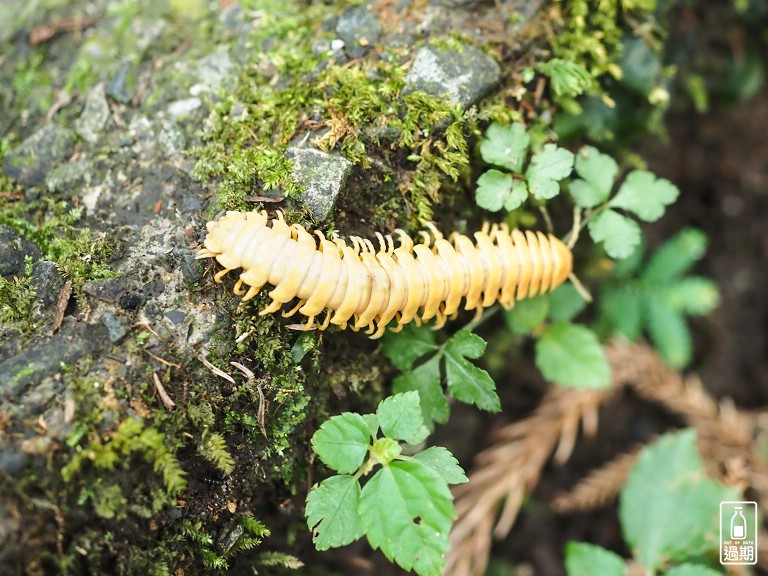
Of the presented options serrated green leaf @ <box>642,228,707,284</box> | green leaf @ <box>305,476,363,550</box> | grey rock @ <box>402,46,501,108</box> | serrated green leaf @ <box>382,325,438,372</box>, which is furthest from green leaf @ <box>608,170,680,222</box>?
green leaf @ <box>305,476,363,550</box>

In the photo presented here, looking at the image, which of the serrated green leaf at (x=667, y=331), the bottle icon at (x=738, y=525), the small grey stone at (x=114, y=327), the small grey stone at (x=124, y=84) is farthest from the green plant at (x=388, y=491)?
the serrated green leaf at (x=667, y=331)

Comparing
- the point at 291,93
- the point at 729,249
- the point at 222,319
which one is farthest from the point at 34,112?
the point at 729,249

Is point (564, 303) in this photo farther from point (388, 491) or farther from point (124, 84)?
point (124, 84)

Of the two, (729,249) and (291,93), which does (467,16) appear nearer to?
(291,93)

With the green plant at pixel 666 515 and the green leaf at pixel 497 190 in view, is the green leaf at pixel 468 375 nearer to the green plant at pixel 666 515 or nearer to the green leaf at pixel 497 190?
the green leaf at pixel 497 190

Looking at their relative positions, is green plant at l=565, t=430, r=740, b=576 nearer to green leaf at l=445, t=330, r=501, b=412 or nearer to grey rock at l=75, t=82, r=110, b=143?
green leaf at l=445, t=330, r=501, b=412
